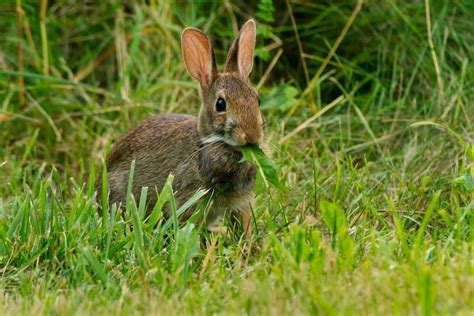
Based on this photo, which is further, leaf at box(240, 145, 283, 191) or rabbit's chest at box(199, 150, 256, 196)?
rabbit's chest at box(199, 150, 256, 196)

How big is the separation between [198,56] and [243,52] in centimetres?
21

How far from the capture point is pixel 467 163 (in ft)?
15.8

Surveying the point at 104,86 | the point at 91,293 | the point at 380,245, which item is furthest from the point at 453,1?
the point at 91,293

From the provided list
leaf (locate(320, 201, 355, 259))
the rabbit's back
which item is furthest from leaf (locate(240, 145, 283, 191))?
leaf (locate(320, 201, 355, 259))

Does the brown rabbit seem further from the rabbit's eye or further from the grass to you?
the grass

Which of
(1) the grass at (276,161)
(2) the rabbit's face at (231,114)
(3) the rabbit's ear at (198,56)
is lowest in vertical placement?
(1) the grass at (276,161)

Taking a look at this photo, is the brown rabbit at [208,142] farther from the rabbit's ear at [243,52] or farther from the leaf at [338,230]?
the leaf at [338,230]

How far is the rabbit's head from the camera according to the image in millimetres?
4090

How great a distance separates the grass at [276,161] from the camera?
10.2ft

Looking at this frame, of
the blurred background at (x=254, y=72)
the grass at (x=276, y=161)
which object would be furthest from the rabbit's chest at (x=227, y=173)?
the blurred background at (x=254, y=72)

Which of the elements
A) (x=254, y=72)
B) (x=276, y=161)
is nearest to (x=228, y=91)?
(x=276, y=161)

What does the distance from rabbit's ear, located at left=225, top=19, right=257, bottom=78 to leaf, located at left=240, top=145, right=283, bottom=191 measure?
20.2 inches

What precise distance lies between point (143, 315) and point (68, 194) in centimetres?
224

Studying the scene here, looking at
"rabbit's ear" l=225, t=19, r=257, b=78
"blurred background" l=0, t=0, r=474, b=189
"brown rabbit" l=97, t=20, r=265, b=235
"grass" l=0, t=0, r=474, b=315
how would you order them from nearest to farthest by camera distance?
1. "grass" l=0, t=0, r=474, b=315
2. "brown rabbit" l=97, t=20, r=265, b=235
3. "rabbit's ear" l=225, t=19, r=257, b=78
4. "blurred background" l=0, t=0, r=474, b=189
